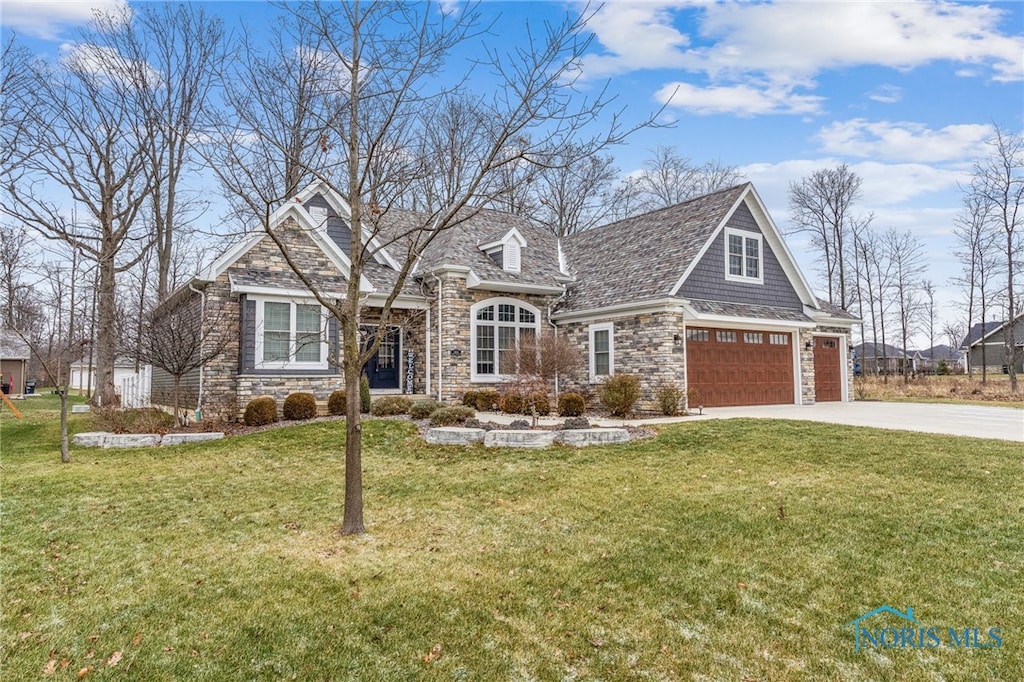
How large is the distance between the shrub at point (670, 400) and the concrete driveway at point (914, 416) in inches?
26.9

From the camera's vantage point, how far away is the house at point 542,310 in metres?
14.0

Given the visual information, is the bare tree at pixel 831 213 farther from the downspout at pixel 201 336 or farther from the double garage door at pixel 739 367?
the downspout at pixel 201 336

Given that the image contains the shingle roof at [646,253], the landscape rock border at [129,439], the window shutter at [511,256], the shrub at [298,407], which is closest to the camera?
the landscape rock border at [129,439]

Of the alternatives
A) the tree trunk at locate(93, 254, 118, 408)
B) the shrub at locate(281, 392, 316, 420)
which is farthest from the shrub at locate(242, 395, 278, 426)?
the tree trunk at locate(93, 254, 118, 408)

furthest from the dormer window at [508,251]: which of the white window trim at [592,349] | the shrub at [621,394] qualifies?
the shrub at [621,394]

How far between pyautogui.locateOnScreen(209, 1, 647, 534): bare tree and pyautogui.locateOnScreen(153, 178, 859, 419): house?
7295mm

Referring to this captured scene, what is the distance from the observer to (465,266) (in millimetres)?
16031

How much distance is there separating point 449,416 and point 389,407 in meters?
2.40

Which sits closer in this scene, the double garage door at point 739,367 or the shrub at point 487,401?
the shrub at point 487,401

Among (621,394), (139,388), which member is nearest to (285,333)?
(621,394)

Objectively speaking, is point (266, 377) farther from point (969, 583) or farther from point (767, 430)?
point (969, 583)

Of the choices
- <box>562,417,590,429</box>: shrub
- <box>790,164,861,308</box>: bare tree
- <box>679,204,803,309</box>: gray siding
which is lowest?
<box>562,417,590,429</box>: shrub

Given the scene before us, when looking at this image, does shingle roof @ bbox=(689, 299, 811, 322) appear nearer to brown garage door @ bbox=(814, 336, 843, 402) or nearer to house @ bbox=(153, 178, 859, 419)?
house @ bbox=(153, 178, 859, 419)

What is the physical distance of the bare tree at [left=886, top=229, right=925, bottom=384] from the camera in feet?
108
